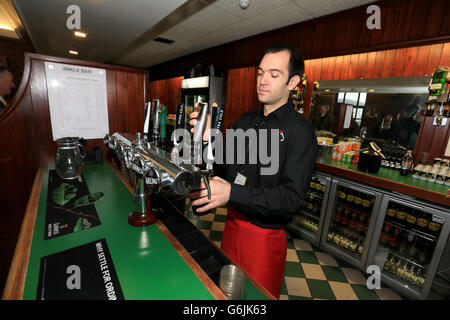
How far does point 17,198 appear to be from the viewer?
5.56 feet

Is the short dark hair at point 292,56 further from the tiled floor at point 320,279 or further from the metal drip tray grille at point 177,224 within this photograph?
the tiled floor at point 320,279

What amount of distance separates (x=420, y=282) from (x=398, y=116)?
1.83m

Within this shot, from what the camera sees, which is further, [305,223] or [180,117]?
[305,223]

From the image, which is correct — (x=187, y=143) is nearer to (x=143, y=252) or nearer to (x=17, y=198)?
(x=143, y=252)

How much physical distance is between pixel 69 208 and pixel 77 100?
4.07 feet

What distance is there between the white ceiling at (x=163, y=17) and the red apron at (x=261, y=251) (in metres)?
2.82

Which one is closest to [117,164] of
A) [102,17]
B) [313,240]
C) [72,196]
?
[72,196]

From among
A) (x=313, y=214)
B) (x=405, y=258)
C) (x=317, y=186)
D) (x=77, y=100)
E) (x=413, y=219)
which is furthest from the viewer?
(x=313, y=214)

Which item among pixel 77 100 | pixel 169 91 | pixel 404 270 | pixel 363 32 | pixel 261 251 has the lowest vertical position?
pixel 404 270

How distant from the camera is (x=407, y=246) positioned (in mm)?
2355

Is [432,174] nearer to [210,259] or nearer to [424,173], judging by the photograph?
[424,173]

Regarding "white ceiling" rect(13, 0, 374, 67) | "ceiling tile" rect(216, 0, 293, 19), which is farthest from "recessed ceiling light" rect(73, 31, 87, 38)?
"ceiling tile" rect(216, 0, 293, 19)

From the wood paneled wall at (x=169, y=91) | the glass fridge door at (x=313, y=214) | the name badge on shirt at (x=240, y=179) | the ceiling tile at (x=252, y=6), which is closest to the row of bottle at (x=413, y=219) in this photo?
the glass fridge door at (x=313, y=214)

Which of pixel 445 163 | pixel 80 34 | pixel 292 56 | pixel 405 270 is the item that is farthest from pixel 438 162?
pixel 80 34
